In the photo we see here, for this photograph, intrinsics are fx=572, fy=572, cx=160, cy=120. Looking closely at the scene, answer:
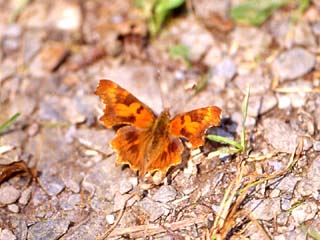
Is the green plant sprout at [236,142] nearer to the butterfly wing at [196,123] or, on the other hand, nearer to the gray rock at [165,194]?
the butterfly wing at [196,123]

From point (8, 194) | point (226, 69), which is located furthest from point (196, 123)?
point (8, 194)

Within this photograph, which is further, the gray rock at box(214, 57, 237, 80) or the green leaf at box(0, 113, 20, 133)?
the gray rock at box(214, 57, 237, 80)

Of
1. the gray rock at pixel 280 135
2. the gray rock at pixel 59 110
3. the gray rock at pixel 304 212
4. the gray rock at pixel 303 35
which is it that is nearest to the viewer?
the gray rock at pixel 304 212

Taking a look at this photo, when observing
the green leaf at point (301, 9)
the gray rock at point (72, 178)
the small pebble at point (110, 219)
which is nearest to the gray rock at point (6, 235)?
the gray rock at point (72, 178)

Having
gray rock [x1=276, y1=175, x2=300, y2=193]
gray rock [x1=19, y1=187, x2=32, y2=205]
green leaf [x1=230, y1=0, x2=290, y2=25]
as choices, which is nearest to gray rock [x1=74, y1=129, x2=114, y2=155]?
gray rock [x1=19, y1=187, x2=32, y2=205]

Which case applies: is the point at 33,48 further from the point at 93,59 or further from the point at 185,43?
the point at 185,43

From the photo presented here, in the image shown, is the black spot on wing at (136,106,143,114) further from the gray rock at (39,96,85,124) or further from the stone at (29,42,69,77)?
the stone at (29,42,69,77)

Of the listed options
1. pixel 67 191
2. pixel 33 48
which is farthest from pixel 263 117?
pixel 33 48
